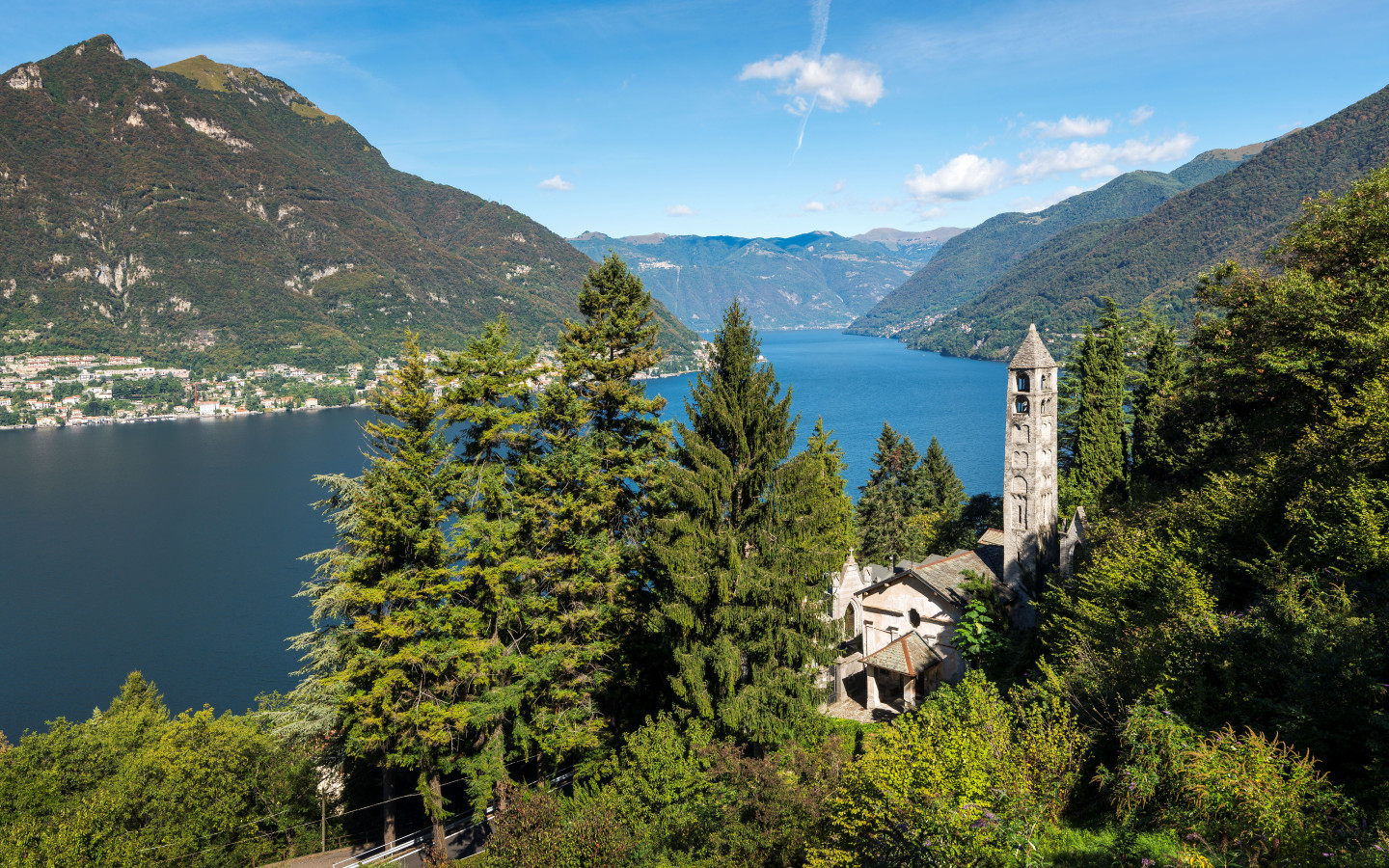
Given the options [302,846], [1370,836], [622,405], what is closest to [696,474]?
[622,405]

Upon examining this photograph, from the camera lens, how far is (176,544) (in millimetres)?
64688

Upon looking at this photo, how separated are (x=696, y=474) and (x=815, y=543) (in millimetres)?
3593

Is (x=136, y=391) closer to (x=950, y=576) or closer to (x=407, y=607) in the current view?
(x=407, y=607)

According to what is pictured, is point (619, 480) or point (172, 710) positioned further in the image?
point (172, 710)

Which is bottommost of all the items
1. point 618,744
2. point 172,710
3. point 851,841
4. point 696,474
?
point 172,710

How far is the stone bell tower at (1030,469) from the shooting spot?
27.6 m

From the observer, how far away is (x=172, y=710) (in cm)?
3662

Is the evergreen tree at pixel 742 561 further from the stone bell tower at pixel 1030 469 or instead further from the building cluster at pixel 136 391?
the building cluster at pixel 136 391

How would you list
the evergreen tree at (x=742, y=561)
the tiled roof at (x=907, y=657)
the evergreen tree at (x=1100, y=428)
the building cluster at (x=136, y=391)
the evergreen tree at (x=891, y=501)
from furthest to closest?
the building cluster at (x=136, y=391) < the evergreen tree at (x=891, y=501) < the evergreen tree at (x=1100, y=428) < the tiled roof at (x=907, y=657) < the evergreen tree at (x=742, y=561)

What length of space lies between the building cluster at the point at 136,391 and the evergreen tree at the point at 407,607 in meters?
159

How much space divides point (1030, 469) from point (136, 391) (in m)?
213

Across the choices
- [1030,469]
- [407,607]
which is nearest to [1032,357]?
[1030,469]

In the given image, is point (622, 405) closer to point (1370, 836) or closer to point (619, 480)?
point (619, 480)

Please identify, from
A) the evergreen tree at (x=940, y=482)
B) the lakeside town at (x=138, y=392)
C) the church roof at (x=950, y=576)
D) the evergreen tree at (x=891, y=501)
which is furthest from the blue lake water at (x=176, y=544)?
the church roof at (x=950, y=576)
